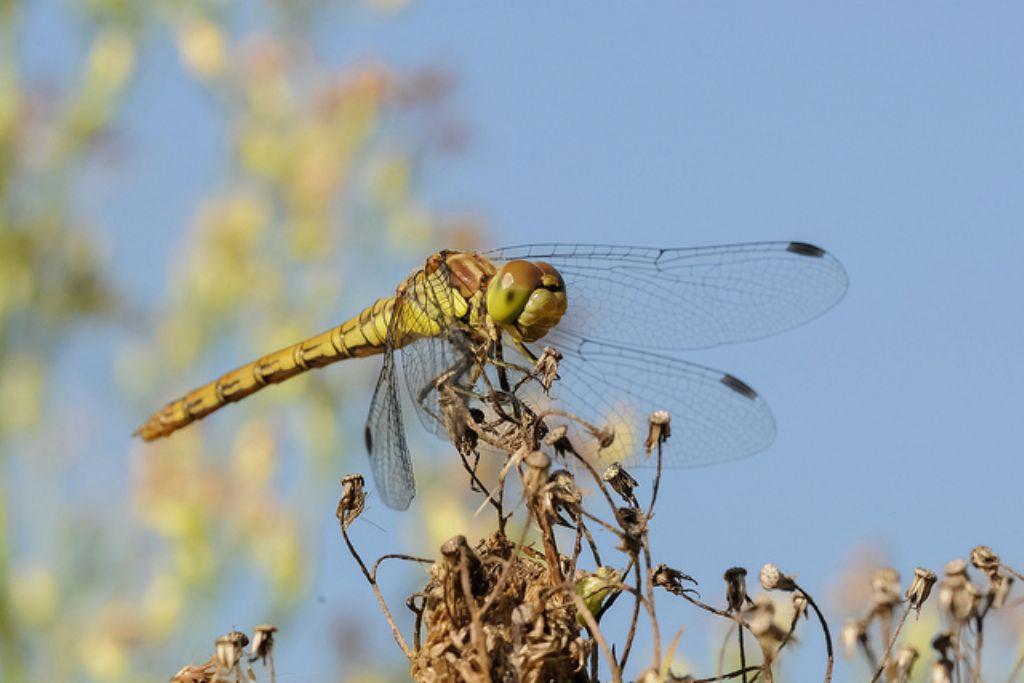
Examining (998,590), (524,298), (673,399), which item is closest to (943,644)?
(998,590)

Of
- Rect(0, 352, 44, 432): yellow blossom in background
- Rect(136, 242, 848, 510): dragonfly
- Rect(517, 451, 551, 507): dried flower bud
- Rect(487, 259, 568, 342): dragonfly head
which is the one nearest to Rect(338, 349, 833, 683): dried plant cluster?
Rect(517, 451, 551, 507): dried flower bud

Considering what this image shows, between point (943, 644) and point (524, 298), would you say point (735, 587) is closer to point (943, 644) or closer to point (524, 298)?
point (943, 644)

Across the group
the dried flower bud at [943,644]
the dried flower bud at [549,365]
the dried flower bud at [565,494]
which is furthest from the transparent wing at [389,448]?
the dried flower bud at [943,644]

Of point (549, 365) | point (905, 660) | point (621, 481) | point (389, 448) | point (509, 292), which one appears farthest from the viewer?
point (509, 292)

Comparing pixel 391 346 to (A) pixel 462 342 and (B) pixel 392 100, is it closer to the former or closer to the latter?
(A) pixel 462 342

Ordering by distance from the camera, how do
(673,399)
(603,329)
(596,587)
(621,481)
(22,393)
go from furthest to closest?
1. (22,393)
2. (603,329)
3. (673,399)
4. (621,481)
5. (596,587)

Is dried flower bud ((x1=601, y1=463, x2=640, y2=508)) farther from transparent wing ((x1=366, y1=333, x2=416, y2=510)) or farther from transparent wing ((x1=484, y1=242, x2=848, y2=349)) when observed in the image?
transparent wing ((x1=484, y1=242, x2=848, y2=349))

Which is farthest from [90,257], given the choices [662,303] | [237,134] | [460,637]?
[460,637]
